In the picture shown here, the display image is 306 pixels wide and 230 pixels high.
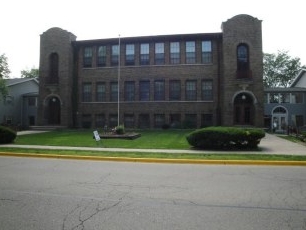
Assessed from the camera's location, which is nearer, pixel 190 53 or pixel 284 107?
pixel 190 53

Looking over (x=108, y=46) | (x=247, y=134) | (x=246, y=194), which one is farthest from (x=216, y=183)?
(x=108, y=46)

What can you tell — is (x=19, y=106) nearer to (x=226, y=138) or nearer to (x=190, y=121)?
(x=190, y=121)

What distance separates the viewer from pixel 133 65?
110ft

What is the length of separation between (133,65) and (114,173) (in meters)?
25.3

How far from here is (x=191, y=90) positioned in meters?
32.4

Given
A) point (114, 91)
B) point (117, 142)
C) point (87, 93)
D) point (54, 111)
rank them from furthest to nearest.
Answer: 1. point (54, 111)
2. point (87, 93)
3. point (114, 91)
4. point (117, 142)

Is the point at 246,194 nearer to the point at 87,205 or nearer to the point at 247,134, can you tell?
the point at 87,205

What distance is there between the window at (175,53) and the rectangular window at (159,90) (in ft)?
8.39

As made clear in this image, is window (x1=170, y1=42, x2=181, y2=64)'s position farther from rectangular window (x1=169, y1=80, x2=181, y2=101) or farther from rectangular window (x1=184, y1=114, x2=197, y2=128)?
rectangular window (x1=184, y1=114, x2=197, y2=128)

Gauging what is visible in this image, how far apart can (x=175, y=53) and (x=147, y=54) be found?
9.99ft

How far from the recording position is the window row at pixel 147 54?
32.2m

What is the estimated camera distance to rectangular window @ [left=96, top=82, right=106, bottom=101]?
3422cm

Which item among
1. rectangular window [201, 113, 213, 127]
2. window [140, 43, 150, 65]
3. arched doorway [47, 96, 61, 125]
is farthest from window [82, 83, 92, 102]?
rectangular window [201, 113, 213, 127]

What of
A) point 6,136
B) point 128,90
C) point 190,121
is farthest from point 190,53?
point 6,136
